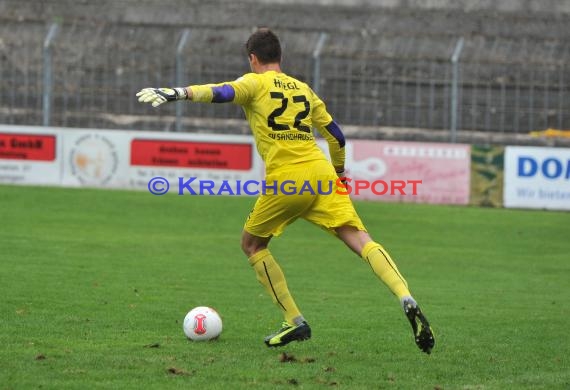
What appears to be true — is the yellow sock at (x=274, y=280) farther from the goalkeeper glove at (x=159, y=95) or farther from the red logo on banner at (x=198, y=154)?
the red logo on banner at (x=198, y=154)

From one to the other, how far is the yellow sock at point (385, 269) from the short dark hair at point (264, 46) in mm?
1501

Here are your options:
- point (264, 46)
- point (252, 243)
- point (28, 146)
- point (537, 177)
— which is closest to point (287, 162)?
point (252, 243)

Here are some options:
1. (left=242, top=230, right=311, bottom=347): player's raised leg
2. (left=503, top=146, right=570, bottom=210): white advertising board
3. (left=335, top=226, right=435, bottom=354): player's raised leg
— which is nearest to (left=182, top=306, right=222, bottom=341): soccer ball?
(left=242, top=230, right=311, bottom=347): player's raised leg

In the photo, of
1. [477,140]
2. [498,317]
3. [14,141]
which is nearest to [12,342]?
[498,317]

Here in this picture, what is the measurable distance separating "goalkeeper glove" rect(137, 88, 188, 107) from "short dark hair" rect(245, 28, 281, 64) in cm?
84

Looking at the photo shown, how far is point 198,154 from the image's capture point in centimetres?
2208

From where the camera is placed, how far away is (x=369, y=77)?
78.4ft

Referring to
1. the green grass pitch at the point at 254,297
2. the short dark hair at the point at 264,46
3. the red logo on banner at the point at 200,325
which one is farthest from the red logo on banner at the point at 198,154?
the short dark hair at the point at 264,46

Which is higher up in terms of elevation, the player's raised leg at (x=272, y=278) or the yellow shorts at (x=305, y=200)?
the yellow shorts at (x=305, y=200)

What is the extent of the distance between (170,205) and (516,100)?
7714mm

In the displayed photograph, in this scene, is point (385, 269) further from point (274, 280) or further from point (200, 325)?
point (200, 325)

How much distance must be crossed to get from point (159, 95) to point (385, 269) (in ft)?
6.35

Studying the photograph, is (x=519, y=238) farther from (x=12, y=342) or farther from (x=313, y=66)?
(x=12, y=342)

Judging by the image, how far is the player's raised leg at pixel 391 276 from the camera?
7.41m
